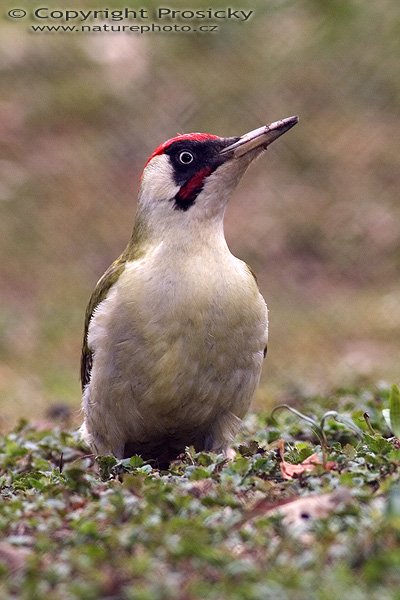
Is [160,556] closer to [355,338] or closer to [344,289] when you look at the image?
[355,338]

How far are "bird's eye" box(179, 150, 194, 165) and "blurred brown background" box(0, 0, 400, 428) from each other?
642cm

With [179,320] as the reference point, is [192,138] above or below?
above

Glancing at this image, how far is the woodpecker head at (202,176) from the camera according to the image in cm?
588

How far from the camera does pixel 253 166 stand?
1578 centimetres

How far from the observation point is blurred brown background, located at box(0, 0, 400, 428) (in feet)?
43.9

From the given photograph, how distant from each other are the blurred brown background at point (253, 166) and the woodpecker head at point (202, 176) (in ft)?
21.0

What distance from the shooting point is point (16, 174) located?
15.8 meters

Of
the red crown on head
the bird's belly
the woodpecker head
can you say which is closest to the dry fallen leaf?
the bird's belly

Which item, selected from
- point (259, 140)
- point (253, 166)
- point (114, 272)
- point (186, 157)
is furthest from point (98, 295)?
point (253, 166)

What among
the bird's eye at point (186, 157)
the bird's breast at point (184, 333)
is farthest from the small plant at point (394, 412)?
the bird's eye at point (186, 157)

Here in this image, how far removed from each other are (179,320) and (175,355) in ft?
0.53

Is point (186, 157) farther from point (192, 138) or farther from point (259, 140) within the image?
point (259, 140)

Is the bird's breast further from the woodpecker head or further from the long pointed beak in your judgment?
the long pointed beak

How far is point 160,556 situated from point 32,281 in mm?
10550
